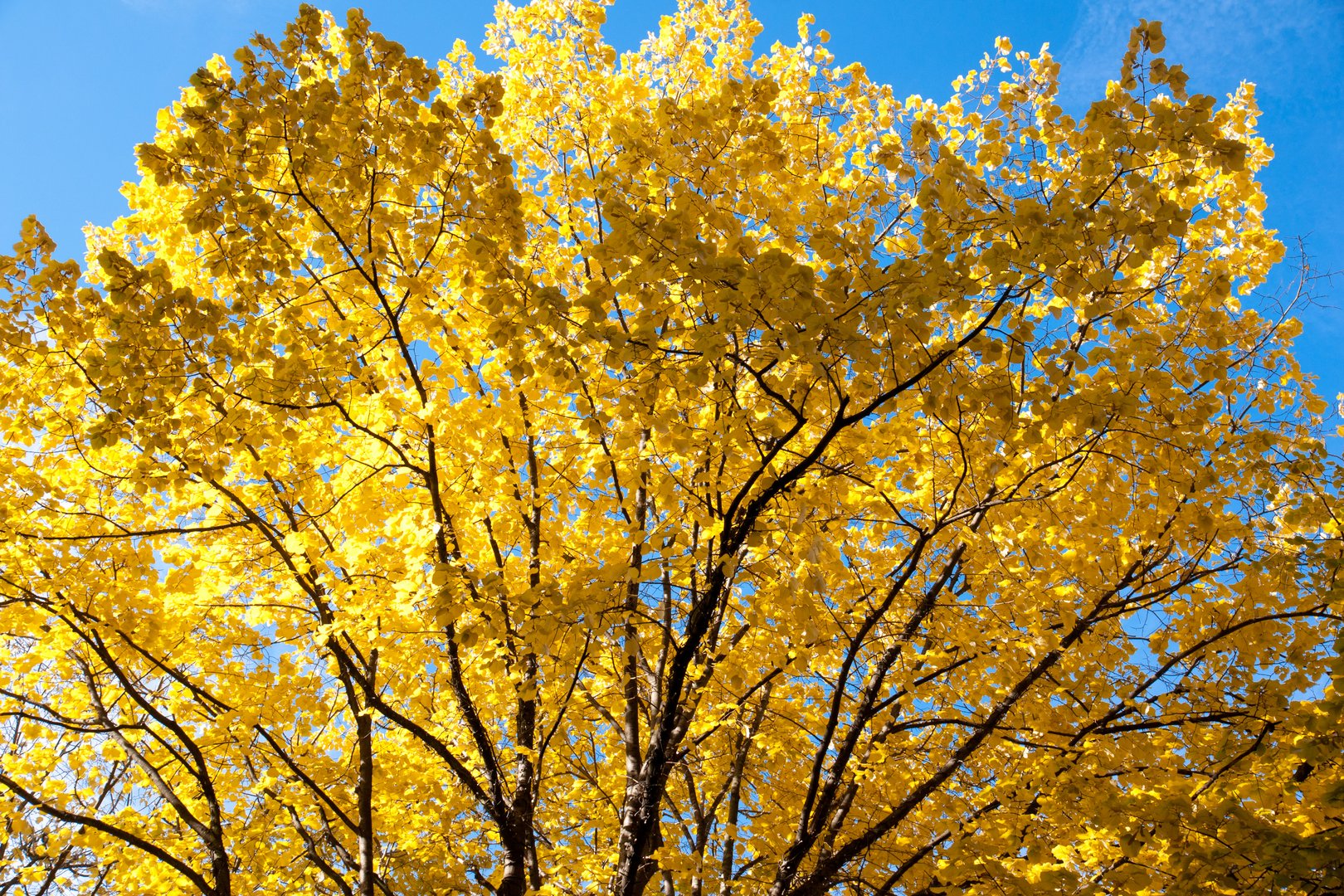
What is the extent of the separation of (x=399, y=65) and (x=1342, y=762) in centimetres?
518

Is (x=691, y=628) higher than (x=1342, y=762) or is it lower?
higher

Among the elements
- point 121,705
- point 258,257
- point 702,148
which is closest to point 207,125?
point 258,257

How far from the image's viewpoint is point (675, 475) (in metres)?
4.43

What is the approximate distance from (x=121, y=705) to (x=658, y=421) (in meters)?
5.78

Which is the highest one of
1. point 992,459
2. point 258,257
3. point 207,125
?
point 207,125

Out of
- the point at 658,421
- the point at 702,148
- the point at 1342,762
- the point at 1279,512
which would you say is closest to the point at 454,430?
the point at 658,421

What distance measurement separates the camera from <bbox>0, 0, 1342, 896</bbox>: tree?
3.18 meters

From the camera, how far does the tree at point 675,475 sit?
318cm

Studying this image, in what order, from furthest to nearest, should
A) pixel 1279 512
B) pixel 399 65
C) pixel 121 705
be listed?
pixel 121 705, pixel 1279 512, pixel 399 65

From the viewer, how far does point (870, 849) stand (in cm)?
562

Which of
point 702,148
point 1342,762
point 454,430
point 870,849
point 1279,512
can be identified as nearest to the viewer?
point 1342,762

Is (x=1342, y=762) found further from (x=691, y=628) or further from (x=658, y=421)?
(x=658, y=421)

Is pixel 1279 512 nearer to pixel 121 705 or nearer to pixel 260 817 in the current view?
pixel 260 817

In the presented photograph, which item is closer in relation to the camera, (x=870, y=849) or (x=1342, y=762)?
(x=1342, y=762)
